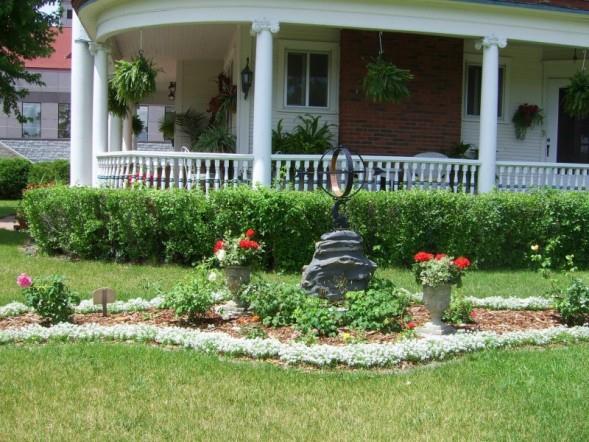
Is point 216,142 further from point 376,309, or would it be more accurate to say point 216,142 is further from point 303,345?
point 303,345

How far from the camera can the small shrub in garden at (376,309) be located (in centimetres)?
709

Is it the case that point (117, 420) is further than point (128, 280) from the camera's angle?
No

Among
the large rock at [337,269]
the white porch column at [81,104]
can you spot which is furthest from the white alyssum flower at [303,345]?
the white porch column at [81,104]

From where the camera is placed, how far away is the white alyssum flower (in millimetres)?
6113

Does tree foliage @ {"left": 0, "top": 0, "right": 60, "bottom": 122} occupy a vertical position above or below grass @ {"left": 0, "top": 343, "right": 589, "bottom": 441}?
above

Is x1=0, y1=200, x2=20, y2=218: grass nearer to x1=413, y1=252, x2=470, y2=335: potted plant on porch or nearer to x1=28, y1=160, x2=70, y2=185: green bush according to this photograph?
x1=28, y1=160, x2=70, y2=185: green bush

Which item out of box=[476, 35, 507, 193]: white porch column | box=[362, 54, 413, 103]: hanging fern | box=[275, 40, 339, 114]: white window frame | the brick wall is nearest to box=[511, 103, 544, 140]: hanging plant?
the brick wall

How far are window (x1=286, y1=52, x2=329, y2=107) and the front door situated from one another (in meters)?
5.04

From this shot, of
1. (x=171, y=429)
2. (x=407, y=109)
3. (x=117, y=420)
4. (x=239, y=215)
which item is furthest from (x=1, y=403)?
(x=407, y=109)

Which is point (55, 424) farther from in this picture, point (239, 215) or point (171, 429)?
point (239, 215)

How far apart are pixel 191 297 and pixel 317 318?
1.25 meters

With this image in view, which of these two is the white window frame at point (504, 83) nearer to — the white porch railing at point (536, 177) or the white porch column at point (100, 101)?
the white porch railing at point (536, 177)

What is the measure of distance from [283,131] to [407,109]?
2432mm

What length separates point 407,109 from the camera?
14523 mm
